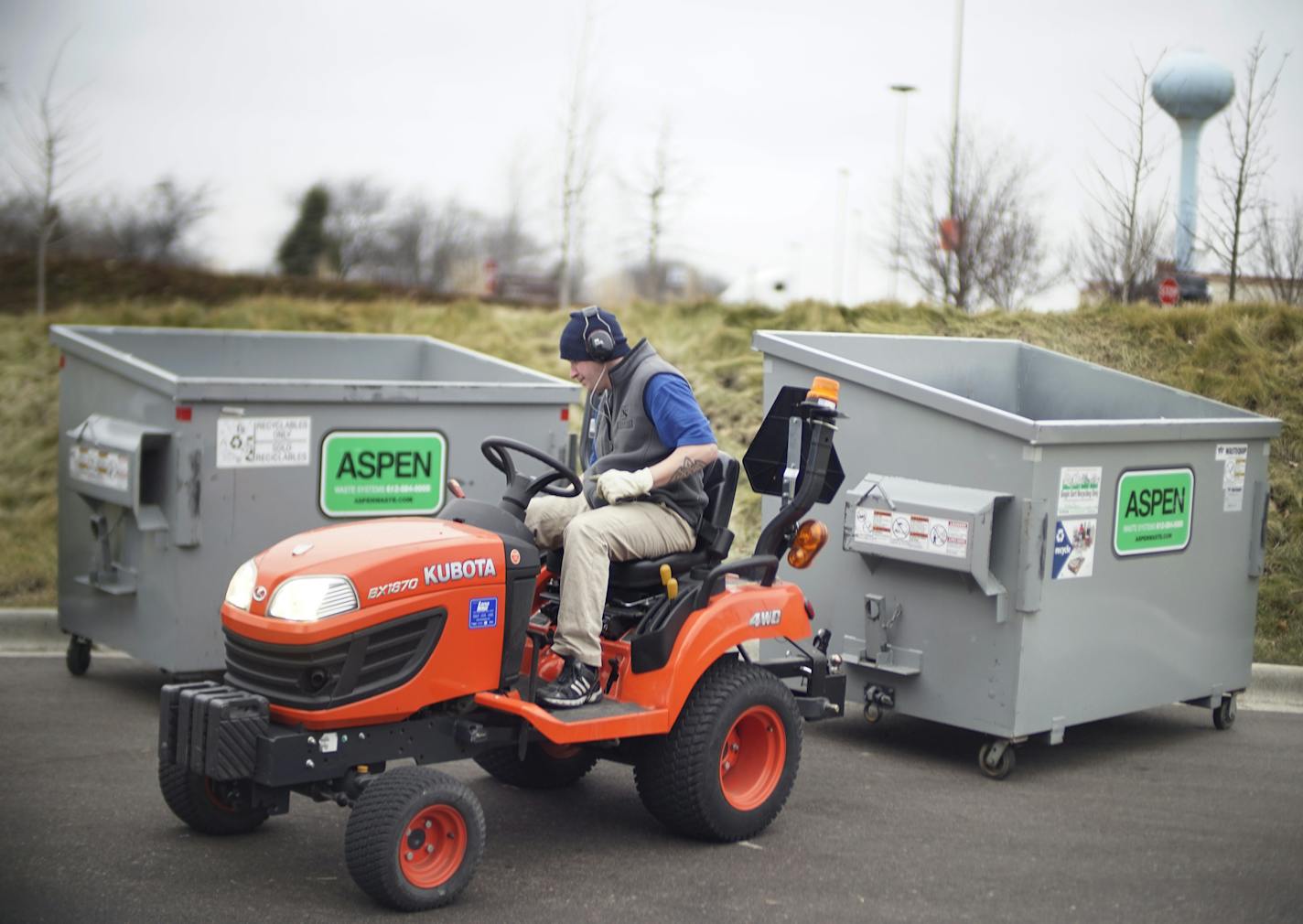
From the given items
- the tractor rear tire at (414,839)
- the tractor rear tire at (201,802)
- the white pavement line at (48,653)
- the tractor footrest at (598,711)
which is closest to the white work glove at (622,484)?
the tractor footrest at (598,711)

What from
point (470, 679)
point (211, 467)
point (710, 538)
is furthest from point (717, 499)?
point (211, 467)

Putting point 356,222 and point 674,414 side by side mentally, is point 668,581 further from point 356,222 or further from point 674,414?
point 356,222

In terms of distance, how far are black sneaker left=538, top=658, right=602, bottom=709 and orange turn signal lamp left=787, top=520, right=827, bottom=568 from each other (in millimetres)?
970

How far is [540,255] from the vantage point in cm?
3206

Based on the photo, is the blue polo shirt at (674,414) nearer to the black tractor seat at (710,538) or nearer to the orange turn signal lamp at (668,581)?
the black tractor seat at (710,538)

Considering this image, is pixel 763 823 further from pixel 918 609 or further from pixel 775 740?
pixel 918 609

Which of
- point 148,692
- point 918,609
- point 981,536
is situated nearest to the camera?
point 981,536

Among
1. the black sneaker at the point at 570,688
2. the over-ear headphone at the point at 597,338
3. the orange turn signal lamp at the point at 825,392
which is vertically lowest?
the black sneaker at the point at 570,688

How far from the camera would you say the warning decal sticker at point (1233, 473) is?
7.50 meters

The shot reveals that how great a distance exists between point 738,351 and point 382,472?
20.5 ft

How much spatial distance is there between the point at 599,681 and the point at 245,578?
1.32m

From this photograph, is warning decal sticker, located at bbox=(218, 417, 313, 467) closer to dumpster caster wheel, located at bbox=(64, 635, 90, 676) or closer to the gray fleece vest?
dumpster caster wheel, located at bbox=(64, 635, 90, 676)

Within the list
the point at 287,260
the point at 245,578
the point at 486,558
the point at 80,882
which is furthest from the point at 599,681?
the point at 287,260

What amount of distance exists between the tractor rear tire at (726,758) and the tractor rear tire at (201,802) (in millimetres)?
1453
